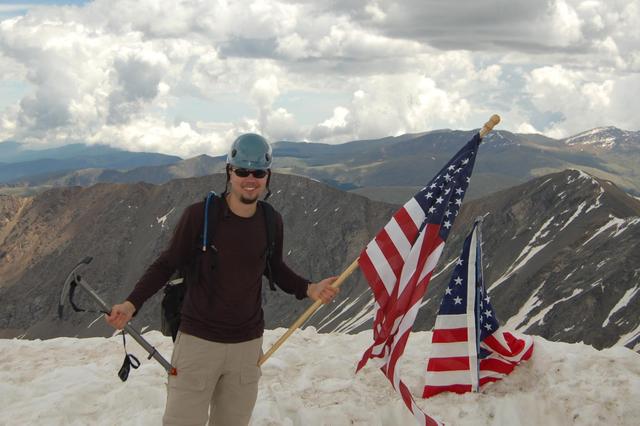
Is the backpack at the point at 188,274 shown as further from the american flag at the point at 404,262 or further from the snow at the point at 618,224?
the snow at the point at 618,224

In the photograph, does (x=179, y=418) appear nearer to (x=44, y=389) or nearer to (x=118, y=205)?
(x=44, y=389)

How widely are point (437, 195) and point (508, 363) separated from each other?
3.39m

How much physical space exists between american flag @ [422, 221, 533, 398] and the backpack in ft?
15.3

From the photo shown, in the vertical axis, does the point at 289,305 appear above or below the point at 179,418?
below

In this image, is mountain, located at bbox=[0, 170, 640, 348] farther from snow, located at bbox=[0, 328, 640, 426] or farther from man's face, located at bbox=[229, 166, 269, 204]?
man's face, located at bbox=[229, 166, 269, 204]

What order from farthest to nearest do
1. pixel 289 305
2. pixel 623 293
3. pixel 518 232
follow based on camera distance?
1. pixel 289 305
2. pixel 518 232
3. pixel 623 293

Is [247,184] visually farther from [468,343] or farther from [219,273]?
[468,343]

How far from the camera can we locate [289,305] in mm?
102812

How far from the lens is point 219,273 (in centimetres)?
649

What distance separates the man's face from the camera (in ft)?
21.4

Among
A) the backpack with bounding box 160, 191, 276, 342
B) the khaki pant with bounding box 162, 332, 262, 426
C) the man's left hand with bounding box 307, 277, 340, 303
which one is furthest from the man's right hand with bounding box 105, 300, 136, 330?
the man's left hand with bounding box 307, 277, 340, 303

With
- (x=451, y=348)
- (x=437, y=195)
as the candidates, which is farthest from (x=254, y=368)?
(x=451, y=348)

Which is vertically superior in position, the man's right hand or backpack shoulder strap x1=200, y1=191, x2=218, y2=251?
backpack shoulder strap x1=200, y1=191, x2=218, y2=251

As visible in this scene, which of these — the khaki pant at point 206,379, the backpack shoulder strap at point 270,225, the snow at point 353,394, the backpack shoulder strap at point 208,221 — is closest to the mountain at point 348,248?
the snow at point 353,394
